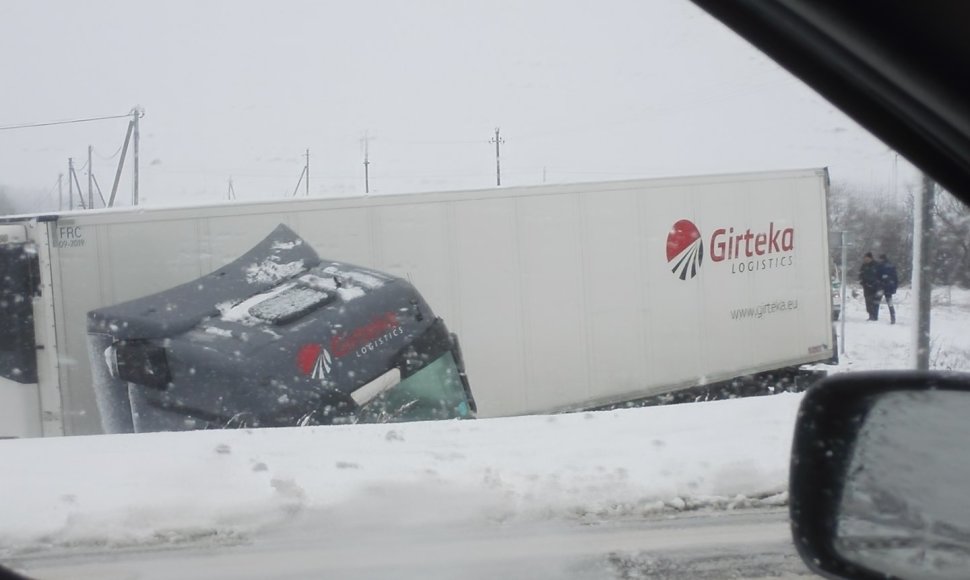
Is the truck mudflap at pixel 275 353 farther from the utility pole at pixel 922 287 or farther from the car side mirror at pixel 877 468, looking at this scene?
the car side mirror at pixel 877 468

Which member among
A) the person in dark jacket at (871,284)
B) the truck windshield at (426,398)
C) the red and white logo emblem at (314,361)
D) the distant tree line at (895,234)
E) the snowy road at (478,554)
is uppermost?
the distant tree line at (895,234)

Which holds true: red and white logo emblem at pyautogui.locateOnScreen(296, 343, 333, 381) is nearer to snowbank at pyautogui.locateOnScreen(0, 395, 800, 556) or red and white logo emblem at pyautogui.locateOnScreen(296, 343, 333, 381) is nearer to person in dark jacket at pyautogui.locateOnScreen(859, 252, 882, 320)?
snowbank at pyautogui.locateOnScreen(0, 395, 800, 556)

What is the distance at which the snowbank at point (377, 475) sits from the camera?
5.80 meters

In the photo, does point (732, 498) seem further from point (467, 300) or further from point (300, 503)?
point (467, 300)

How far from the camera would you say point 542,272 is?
10.5 meters

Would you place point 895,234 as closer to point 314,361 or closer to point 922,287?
point 922,287

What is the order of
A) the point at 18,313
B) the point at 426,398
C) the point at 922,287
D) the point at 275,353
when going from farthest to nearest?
the point at 18,313 → the point at 426,398 → the point at 275,353 → the point at 922,287

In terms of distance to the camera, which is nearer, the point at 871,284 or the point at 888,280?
the point at 888,280

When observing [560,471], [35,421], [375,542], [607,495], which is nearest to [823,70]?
[375,542]

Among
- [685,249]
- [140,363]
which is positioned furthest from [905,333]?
[140,363]

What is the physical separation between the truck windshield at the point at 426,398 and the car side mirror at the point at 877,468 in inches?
278

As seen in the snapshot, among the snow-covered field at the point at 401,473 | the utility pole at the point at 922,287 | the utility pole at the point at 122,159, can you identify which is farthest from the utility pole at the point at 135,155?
the utility pole at the point at 922,287

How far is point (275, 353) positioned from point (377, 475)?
215 centimetres

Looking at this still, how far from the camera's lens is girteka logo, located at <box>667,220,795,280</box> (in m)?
11.1
